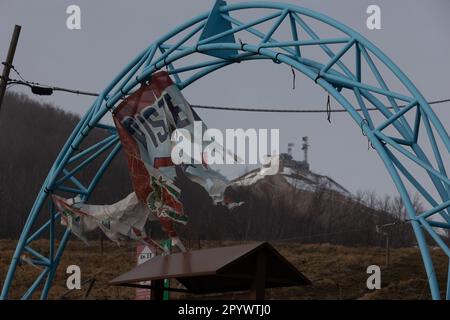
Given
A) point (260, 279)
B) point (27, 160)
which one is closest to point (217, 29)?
point (260, 279)

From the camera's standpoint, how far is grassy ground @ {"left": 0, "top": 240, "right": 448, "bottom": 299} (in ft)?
114

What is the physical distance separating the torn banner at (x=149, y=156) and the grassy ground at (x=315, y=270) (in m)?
15.0

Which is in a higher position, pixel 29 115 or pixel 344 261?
pixel 29 115

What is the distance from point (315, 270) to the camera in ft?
132

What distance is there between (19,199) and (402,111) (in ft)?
155

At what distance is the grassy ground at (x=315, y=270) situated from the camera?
34.9 m

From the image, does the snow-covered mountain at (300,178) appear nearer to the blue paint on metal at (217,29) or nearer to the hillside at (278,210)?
the hillside at (278,210)

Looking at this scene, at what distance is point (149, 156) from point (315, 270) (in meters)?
25.3

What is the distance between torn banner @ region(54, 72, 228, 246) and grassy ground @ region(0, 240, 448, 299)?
15011 millimetres

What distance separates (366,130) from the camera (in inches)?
500

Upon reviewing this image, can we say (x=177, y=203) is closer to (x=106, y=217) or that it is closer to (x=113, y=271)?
(x=106, y=217)

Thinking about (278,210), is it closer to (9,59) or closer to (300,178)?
(300,178)
